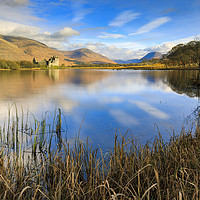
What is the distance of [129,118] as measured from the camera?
11.2 meters

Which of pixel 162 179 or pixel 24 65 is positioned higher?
pixel 24 65

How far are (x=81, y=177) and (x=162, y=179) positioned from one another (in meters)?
1.87

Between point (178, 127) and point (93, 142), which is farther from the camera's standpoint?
point (178, 127)

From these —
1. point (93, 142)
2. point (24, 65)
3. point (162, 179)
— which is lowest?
point (93, 142)

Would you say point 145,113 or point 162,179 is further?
point 145,113

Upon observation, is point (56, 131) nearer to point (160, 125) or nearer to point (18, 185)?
point (18, 185)

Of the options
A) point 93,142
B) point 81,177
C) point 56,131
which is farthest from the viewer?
point 56,131

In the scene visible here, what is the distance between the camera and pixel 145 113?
41.0 ft

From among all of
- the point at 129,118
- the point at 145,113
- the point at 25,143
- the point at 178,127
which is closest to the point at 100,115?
the point at 129,118

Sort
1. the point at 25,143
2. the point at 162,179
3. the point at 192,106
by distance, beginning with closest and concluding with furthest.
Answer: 1. the point at 162,179
2. the point at 25,143
3. the point at 192,106

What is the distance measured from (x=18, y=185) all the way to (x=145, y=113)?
9.88 meters

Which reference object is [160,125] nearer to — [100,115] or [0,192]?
[100,115]

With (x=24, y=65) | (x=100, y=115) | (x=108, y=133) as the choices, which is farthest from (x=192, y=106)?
(x=24, y=65)

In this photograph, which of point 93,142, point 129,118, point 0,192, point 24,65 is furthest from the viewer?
point 24,65
